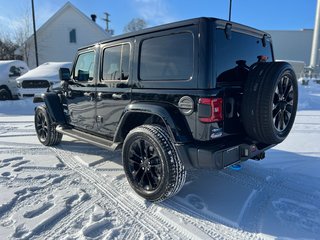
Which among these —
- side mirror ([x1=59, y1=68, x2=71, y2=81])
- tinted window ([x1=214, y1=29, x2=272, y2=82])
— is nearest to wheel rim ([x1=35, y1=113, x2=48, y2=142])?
side mirror ([x1=59, y1=68, x2=71, y2=81])

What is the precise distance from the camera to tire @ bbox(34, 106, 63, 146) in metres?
5.28

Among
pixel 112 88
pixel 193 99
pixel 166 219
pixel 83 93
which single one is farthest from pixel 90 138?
pixel 193 99

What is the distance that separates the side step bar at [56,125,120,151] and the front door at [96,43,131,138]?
0.15 meters

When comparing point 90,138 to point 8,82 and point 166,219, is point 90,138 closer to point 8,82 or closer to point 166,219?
point 166,219

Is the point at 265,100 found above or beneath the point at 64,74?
beneath

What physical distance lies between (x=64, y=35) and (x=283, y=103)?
24.1 meters

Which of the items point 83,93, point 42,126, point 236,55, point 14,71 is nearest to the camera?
point 236,55

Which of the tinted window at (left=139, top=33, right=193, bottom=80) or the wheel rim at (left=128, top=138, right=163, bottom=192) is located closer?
the tinted window at (left=139, top=33, right=193, bottom=80)

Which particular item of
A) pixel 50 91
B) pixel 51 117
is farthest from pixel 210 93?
pixel 50 91

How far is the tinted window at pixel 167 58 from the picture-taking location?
2.79m

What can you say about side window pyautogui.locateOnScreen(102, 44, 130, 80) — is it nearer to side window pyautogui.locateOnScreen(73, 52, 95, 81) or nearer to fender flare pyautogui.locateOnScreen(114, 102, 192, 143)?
side window pyautogui.locateOnScreen(73, 52, 95, 81)

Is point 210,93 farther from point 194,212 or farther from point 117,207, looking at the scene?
point 117,207

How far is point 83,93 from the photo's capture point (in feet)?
14.7

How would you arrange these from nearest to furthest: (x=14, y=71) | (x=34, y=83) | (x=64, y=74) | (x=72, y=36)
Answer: (x=64, y=74) < (x=34, y=83) < (x=14, y=71) < (x=72, y=36)
